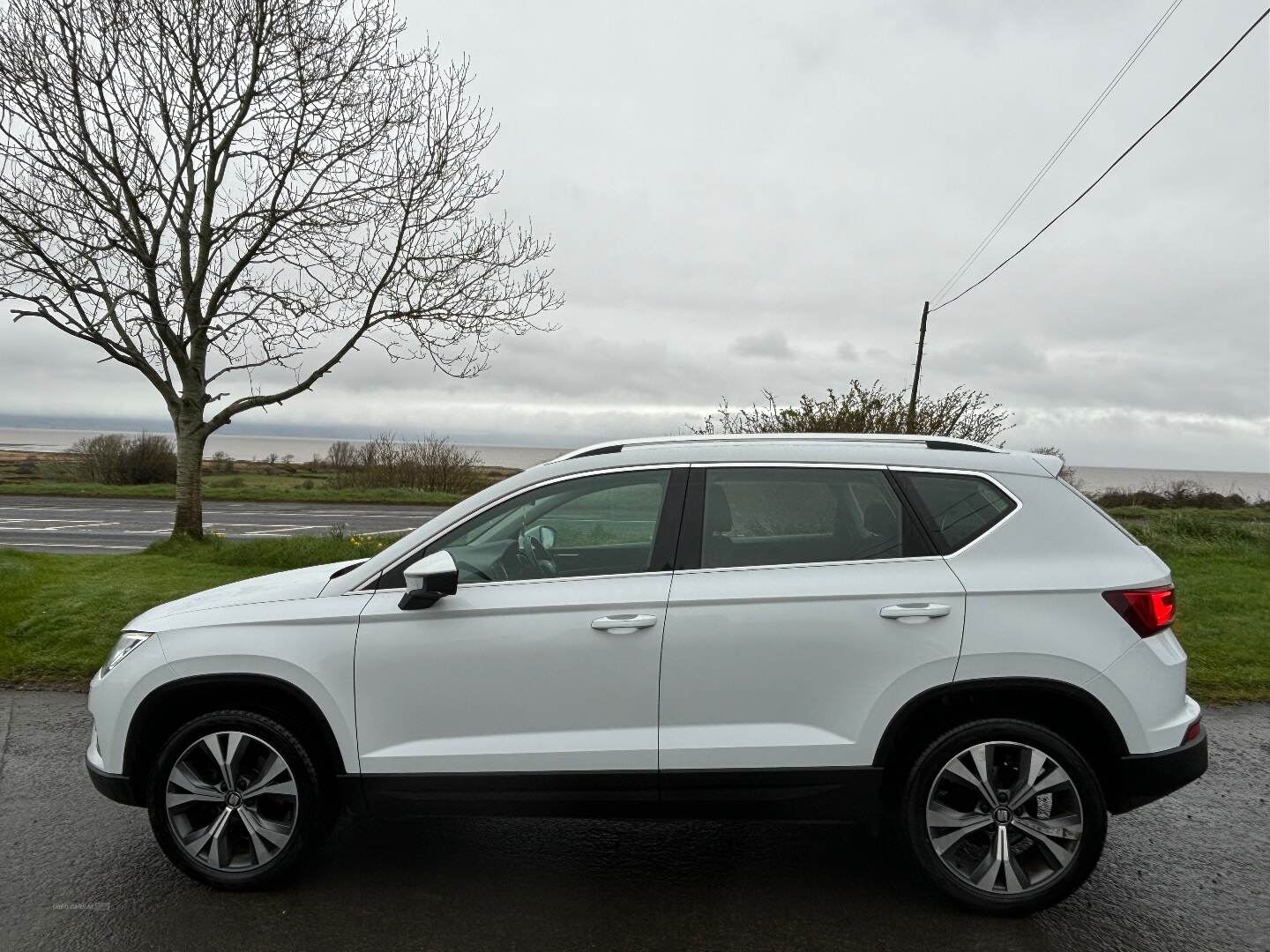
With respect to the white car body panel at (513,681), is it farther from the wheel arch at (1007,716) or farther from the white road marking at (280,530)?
the white road marking at (280,530)

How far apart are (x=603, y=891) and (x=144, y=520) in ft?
68.5

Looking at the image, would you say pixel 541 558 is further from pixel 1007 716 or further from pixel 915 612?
pixel 1007 716

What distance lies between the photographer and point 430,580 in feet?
10.8

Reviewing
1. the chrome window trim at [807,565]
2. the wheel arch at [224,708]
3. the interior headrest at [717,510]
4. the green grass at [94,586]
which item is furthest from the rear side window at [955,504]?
the green grass at [94,586]

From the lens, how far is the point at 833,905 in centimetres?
341

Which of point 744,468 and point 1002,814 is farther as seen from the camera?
point 744,468

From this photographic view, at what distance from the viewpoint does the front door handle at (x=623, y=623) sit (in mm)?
3344

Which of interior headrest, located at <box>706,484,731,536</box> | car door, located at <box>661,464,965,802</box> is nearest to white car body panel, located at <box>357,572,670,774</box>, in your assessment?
car door, located at <box>661,464,965,802</box>

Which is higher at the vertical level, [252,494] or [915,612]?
[915,612]

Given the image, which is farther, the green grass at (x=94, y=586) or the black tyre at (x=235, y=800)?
the green grass at (x=94, y=586)

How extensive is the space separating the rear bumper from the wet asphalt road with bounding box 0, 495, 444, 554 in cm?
1200

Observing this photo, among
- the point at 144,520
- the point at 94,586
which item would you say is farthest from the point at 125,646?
the point at 144,520

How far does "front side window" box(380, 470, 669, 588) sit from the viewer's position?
3.58 meters

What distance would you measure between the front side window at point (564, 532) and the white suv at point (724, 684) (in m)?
0.02
